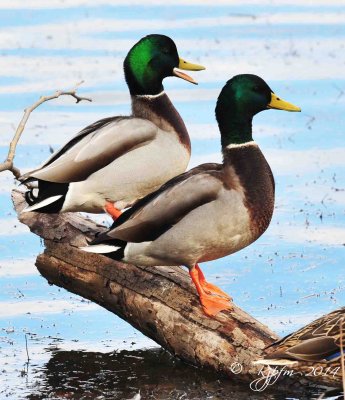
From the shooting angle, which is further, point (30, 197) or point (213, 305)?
point (30, 197)

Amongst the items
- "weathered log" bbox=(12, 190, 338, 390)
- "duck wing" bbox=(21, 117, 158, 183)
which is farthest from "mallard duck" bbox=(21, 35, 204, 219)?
"weathered log" bbox=(12, 190, 338, 390)

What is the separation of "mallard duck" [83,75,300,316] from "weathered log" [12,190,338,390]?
0.42 feet

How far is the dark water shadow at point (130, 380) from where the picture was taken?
6.34 metres

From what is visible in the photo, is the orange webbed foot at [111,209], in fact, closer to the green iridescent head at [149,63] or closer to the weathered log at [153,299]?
the weathered log at [153,299]

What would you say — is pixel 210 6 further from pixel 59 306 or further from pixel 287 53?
pixel 59 306

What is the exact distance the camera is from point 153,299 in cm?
681

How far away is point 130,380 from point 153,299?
1.42 ft

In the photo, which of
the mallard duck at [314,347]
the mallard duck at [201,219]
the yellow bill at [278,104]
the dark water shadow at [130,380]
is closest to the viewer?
the mallard duck at [314,347]

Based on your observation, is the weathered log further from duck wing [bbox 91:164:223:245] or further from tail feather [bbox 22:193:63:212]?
duck wing [bbox 91:164:223:245]

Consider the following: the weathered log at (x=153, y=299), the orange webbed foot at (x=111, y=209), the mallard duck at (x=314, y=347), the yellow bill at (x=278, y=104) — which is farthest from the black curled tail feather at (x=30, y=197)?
the mallard duck at (x=314, y=347)

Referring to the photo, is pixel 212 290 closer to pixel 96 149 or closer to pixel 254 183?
pixel 254 183

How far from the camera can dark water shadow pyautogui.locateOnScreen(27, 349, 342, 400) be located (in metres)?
6.34

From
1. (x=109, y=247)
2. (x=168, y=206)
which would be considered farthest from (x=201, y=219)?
(x=109, y=247)

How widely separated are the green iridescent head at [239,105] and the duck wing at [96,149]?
64cm
